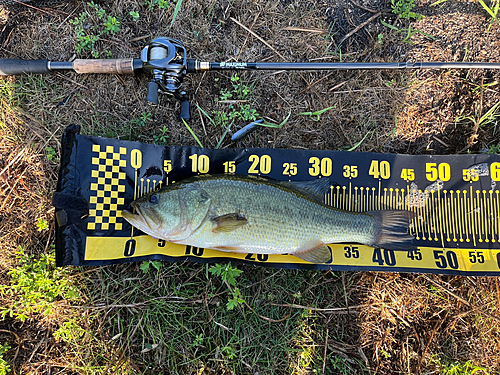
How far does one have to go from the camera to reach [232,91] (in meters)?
3.05

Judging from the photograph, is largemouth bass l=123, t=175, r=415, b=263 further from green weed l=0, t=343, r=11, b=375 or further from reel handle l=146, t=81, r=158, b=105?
green weed l=0, t=343, r=11, b=375

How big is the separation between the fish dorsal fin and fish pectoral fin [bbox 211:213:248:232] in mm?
→ 618

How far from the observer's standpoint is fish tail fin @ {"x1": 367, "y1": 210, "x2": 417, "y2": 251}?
8.75ft

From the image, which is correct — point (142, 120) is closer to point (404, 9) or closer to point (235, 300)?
point (235, 300)

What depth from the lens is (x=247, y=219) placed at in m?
2.48

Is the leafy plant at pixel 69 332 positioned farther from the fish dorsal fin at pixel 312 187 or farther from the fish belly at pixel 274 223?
the fish dorsal fin at pixel 312 187

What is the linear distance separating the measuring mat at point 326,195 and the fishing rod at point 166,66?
0.66 metres

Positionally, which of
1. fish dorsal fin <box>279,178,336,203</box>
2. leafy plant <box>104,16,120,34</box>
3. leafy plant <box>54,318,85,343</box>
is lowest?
leafy plant <box>54,318,85,343</box>

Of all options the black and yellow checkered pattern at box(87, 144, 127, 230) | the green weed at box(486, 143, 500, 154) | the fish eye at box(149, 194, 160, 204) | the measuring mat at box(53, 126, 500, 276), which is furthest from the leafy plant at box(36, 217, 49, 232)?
the green weed at box(486, 143, 500, 154)

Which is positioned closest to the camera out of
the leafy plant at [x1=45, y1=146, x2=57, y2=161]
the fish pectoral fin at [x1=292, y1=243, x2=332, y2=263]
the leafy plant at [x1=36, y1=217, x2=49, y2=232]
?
the fish pectoral fin at [x1=292, y1=243, x2=332, y2=263]

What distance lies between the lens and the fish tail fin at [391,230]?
8.75ft

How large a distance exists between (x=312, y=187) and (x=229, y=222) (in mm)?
941

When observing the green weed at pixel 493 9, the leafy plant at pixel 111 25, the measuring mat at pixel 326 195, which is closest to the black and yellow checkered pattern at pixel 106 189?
the measuring mat at pixel 326 195

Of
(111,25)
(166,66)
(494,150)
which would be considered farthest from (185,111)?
(494,150)
